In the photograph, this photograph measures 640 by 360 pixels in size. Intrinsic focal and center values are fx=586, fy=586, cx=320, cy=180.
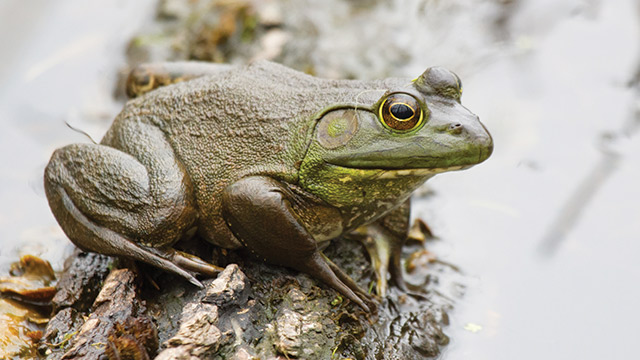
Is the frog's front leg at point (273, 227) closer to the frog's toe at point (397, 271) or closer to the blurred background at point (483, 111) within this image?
the frog's toe at point (397, 271)

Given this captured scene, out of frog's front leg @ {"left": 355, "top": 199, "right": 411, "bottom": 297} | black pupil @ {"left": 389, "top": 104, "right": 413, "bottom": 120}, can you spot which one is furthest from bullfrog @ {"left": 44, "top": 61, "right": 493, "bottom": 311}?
frog's front leg @ {"left": 355, "top": 199, "right": 411, "bottom": 297}

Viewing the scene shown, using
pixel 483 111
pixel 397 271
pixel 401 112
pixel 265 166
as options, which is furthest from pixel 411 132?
pixel 483 111

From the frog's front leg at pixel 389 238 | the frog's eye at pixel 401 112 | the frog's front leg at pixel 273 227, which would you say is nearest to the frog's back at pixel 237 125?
the frog's front leg at pixel 273 227

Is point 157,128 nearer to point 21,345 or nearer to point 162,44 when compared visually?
point 21,345

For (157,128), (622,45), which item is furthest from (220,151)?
(622,45)

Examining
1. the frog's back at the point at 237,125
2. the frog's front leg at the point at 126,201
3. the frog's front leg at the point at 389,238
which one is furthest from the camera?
the frog's front leg at the point at 389,238
